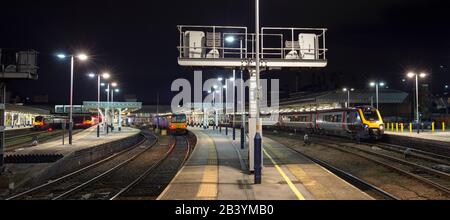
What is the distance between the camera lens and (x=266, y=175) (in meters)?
13.9

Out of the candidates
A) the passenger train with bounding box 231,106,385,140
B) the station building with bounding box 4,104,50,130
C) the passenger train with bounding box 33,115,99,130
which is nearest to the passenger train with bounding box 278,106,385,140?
the passenger train with bounding box 231,106,385,140

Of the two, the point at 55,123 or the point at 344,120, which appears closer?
the point at 344,120

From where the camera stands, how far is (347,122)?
33.0 meters

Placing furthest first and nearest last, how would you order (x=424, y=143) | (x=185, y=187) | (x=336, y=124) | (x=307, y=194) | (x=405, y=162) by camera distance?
1. (x=336, y=124)
2. (x=424, y=143)
3. (x=405, y=162)
4. (x=185, y=187)
5. (x=307, y=194)

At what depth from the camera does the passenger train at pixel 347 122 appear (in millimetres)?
30469

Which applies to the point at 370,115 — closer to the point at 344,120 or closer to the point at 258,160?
the point at 344,120

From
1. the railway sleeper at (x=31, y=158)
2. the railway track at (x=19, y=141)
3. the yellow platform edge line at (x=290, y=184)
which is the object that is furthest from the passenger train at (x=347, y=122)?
the railway track at (x=19, y=141)

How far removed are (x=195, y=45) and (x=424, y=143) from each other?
19.4m

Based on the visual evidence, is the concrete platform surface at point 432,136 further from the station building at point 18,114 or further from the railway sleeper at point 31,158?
the station building at point 18,114

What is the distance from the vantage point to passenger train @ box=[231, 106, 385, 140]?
30.5m

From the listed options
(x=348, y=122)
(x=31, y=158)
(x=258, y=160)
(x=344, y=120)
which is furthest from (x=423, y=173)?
(x=31, y=158)
